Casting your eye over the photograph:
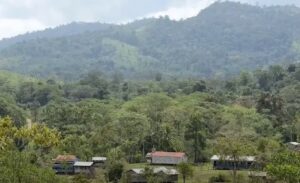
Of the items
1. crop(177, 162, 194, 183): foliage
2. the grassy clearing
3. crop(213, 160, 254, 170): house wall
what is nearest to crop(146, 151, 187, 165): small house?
the grassy clearing

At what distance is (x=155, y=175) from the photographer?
61.5 m

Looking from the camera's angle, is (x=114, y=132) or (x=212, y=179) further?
(x=114, y=132)

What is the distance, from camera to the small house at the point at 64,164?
70.5 metres

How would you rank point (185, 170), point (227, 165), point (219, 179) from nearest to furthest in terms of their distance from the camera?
point (185, 170), point (219, 179), point (227, 165)

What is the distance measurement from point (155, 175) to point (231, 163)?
13.7 m

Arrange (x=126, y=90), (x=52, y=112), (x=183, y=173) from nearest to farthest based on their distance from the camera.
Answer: (x=183, y=173) → (x=52, y=112) → (x=126, y=90)

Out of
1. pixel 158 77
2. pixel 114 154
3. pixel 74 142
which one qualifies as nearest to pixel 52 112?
pixel 74 142

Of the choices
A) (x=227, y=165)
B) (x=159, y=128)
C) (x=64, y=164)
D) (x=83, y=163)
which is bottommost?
(x=227, y=165)

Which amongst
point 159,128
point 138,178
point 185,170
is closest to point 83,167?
point 138,178

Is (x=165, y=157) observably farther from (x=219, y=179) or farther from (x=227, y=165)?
(x=219, y=179)

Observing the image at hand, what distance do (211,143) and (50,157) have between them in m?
21.7

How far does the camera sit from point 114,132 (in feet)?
256

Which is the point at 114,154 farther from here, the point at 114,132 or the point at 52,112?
the point at 52,112

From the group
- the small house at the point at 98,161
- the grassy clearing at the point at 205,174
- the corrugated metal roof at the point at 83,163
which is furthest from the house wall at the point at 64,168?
the grassy clearing at the point at 205,174
